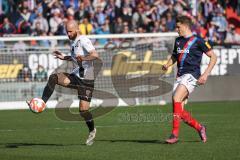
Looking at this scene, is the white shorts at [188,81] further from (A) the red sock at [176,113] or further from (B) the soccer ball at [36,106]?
(B) the soccer ball at [36,106]

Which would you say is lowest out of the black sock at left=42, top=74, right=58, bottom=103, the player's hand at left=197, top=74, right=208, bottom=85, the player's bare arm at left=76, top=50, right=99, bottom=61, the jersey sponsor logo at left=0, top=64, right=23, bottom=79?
the jersey sponsor logo at left=0, top=64, right=23, bottom=79

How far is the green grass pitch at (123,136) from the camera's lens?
37.4ft

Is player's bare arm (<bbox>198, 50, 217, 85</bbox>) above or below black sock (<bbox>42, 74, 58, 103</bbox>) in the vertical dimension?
above

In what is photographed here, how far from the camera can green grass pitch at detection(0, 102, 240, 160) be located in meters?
11.4

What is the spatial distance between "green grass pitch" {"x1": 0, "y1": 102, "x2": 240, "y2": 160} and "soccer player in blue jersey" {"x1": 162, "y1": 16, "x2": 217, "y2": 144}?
0.39 metres

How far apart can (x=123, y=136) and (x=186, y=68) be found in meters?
2.30

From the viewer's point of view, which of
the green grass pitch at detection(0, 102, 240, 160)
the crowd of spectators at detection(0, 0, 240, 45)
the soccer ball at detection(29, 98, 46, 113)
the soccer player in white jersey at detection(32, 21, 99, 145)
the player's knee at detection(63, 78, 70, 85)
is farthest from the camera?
the crowd of spectators at detection(0, 0, 240, 45)

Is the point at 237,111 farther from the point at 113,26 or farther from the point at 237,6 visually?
the point at 237,6

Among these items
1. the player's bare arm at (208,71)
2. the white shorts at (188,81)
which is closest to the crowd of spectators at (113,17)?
the white shorts at (188,81)

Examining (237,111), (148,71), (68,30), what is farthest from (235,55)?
(68,30)

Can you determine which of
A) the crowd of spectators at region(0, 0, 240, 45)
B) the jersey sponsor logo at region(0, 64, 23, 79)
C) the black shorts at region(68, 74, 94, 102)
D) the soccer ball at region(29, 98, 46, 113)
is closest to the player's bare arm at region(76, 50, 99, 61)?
the black shorts at region(68, 74, 94, 102)

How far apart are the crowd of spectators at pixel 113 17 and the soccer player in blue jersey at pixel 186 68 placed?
1281 centimetres

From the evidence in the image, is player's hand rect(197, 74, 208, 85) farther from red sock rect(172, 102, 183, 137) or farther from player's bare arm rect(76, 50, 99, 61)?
player's bare arm rect(76, 50, 99, 61)

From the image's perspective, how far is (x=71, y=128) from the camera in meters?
16.9
